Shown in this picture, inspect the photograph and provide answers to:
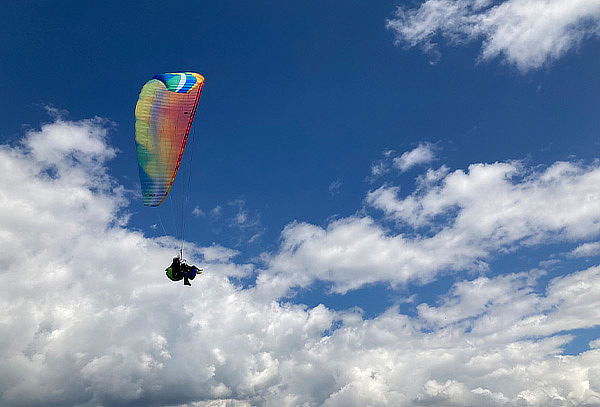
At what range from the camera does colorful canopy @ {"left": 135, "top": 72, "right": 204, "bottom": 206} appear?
34125 mm

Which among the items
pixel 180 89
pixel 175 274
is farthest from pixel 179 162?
pixel 175 274

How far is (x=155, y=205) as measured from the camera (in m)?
33.8

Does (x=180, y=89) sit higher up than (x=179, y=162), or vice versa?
(x=180, y=89)

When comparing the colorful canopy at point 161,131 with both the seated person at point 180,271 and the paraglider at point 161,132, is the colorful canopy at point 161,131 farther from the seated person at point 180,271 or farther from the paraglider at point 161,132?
the seated person at point 180,271

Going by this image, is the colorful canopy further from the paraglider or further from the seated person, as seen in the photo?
the seated person

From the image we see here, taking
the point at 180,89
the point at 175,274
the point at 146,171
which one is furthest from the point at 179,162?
the point at 175,274

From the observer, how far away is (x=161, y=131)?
34281 mm

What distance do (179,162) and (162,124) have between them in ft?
11.2

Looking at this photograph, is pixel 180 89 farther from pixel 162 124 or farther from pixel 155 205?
pixel 155 205

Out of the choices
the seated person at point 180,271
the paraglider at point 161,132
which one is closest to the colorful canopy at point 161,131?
the paraglider at point 161,132

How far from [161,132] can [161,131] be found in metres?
0.08

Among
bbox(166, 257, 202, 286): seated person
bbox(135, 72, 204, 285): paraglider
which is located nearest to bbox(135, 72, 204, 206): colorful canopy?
bbox(135, 72, 204, 285): paraglider

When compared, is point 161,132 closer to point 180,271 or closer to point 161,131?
point 161,131

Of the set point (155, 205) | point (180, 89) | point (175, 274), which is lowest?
point (175, 274)
